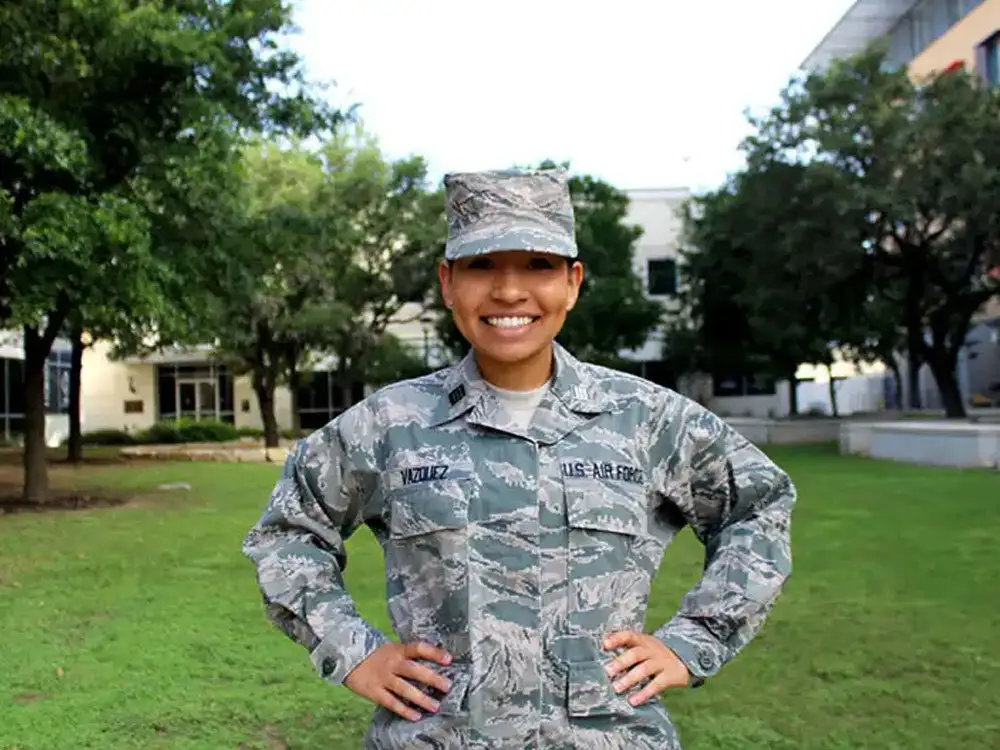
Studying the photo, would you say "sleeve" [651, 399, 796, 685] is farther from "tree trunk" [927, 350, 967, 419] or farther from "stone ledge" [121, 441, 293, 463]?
"tree trunk" [927, 350, 967, 419]

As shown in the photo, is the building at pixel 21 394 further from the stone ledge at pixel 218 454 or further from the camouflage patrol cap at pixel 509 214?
the camouflage patrol cap at pixel 509 214

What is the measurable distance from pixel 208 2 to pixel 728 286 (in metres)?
21.2

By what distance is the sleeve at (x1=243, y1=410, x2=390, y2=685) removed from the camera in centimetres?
182

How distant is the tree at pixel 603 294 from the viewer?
103 feet

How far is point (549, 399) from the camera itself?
1891 millimetres

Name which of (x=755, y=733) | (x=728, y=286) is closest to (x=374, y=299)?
(x=728, y=286)

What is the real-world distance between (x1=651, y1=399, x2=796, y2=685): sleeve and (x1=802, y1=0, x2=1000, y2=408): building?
35.5 meters

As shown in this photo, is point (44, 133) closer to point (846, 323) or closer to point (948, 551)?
point (948, 551)

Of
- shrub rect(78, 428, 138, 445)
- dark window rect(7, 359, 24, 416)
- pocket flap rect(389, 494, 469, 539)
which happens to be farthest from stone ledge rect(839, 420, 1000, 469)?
dark window rect(7, 359, 24, 416)

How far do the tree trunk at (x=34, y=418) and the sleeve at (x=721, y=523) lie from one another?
15.0 meters

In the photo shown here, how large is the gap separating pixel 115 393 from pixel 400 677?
41722 millimetres

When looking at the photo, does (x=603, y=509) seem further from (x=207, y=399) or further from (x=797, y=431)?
(x=207, y=399)

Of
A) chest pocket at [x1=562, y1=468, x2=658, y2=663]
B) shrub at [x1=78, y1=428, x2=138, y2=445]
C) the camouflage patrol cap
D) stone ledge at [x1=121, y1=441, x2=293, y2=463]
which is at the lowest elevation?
stone ledge at [x1=121, y1=441, x2=293, y2=463]

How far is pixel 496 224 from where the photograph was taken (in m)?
1.84
